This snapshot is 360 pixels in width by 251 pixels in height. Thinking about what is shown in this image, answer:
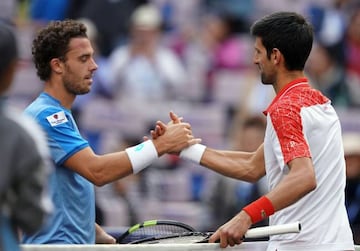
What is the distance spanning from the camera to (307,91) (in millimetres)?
5996

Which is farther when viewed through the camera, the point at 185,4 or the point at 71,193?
the point at 185,4

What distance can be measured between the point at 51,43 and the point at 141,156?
0.80 meters

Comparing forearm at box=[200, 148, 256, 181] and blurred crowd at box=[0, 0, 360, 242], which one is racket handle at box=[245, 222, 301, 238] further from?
blurred crowd at box=[0, 0, 360, 242]

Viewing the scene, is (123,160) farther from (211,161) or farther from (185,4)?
(185,4)

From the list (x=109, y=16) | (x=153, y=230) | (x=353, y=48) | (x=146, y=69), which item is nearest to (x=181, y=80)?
(x=146, y=69)

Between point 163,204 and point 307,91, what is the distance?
5.75m

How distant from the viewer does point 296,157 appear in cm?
571

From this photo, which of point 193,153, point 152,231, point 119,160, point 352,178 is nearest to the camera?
point 119,160

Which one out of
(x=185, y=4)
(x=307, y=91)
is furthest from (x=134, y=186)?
(x=307, y=91)

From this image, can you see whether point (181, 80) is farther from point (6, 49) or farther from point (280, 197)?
point (6, 49)

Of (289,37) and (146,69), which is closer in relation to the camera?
(289,37)

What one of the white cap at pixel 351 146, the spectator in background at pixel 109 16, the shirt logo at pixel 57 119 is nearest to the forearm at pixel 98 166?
the shirt logo at pixel 57 119

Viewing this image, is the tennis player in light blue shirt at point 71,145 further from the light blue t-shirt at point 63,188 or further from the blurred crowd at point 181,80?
the blurred crowd at point 181,80

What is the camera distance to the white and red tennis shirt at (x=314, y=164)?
5.82 meters
